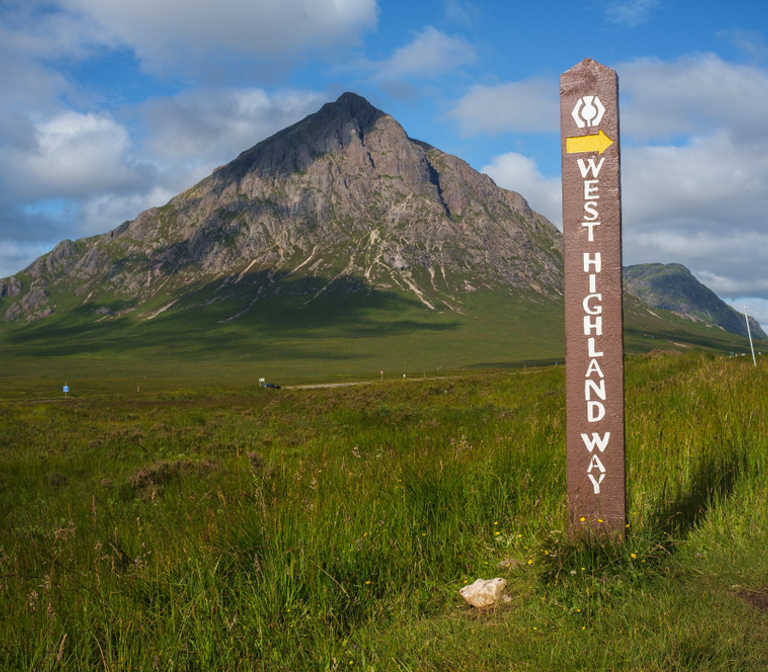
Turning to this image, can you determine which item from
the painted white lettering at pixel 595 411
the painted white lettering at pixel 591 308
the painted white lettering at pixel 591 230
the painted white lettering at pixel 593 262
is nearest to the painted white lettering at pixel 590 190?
the painted white lettering at pixel 591 230

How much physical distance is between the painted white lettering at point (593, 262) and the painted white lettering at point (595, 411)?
1.00 m

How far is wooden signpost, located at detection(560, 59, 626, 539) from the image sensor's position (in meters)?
3.91

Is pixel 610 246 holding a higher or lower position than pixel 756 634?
higher

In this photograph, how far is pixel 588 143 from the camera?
4109 millimetres

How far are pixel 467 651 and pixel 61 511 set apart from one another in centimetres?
653

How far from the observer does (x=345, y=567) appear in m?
3.70

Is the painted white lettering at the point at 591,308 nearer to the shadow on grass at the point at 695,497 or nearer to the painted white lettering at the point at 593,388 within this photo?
the painted white lettering at the point at 593,388

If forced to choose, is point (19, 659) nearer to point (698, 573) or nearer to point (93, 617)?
point (93, 617)

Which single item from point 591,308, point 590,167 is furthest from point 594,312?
point 590,167

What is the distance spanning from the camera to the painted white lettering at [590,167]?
4055 mm

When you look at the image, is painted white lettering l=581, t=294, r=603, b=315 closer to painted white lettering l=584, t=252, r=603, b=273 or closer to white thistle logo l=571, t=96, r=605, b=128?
painted white lettering l=584, t=252, r=603, b=273

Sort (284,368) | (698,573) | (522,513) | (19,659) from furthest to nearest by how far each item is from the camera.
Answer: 1. (284,368)
2. (522,513)
3. (698,573)
4. (19,659)

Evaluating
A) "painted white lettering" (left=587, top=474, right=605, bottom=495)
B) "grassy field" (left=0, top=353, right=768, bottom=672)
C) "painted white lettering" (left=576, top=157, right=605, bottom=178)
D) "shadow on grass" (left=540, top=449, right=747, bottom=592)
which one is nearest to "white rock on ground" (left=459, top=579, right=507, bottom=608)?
"grassy field" (left=0, top=353, right=768, bottom=672)

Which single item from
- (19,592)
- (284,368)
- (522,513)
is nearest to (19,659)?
(19,592)
